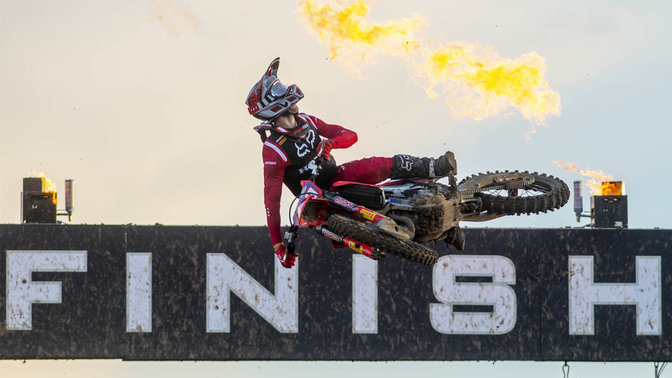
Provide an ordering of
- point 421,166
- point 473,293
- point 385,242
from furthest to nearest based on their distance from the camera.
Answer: point 473,293
point 421,166
point 385,242

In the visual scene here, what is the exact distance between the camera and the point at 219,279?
1852 cm

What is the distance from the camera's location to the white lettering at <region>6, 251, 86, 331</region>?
1877cm

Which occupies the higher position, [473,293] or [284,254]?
[284,254]

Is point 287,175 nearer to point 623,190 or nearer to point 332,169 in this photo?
point 332,169

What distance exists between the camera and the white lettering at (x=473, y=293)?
60.2ft

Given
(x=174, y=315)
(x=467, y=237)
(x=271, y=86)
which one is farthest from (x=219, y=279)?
(x=271, y=86)

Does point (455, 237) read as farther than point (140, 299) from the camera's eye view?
No

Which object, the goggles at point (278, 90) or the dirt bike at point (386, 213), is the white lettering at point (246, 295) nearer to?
Result: the dirt bike at point (386, 213)

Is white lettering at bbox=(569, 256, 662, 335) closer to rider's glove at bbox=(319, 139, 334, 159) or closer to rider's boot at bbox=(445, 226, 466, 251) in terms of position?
rider's boot at bbox=(445, 226, 466, 251)

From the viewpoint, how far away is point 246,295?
18.5 metres

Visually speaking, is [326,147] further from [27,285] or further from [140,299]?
[27,285]

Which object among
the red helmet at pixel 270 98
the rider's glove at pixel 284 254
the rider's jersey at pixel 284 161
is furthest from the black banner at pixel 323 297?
the red helmet at pixel 270 98

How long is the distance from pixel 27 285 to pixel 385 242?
1111cm

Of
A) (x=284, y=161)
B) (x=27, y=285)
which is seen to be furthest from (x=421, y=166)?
(x=27, y=285)
